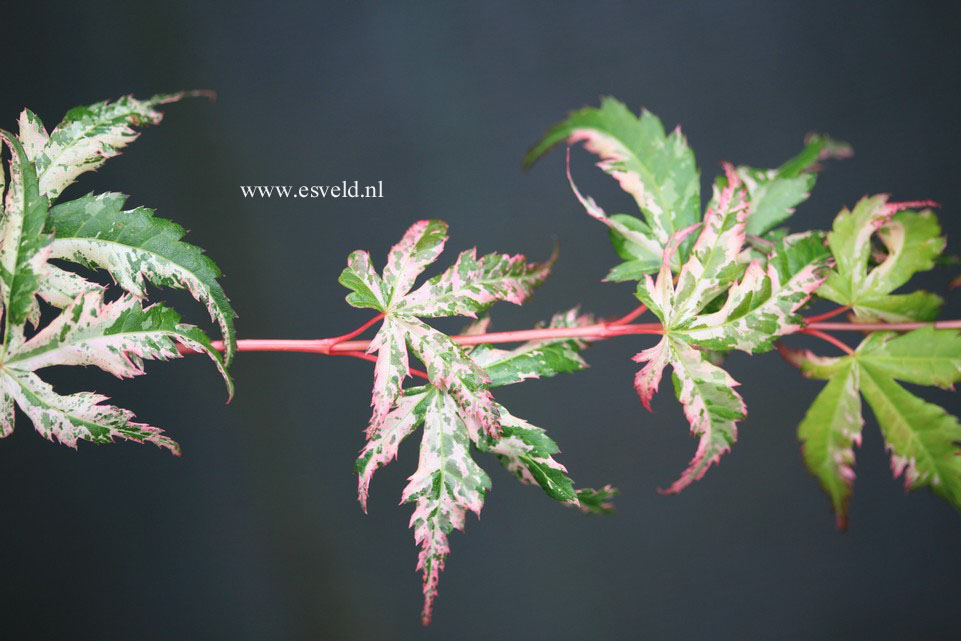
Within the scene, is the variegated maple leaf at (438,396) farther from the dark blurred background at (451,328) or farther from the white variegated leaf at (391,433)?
the dark blurred background at (451,328)

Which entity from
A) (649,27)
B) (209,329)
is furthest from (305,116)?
(649,27)

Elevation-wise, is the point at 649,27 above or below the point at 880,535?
above

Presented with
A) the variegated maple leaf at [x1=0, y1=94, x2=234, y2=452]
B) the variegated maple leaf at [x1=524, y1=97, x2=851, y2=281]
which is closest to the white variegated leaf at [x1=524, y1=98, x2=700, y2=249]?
the variegated maple leaf at [x1=524, y1=97, x2=851, y2=281]

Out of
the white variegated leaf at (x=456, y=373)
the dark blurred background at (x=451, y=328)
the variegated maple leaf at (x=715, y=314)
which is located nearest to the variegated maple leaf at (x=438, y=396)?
the white variegated leaf at (x=456, y=373)

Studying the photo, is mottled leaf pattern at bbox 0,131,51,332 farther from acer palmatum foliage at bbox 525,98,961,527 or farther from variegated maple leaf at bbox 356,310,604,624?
acer palmatum foliage at bbox 525,98,961,527

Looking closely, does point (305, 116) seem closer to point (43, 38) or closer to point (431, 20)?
point (431, 20)
